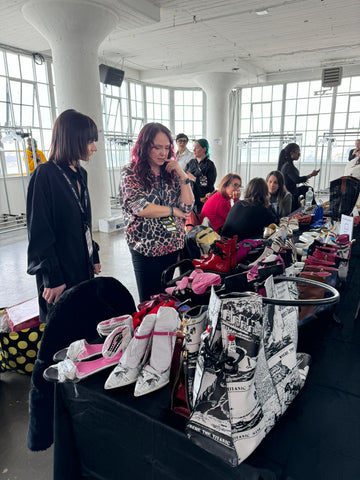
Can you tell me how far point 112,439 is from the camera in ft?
2.95

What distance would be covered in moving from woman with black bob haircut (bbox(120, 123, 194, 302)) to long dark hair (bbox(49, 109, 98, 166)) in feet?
1.03

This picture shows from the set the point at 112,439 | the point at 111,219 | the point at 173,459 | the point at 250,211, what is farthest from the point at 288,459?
the point at 111,219

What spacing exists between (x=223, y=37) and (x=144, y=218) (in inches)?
277

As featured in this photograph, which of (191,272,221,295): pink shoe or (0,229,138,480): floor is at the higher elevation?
(191,272,221,295): pink shoe

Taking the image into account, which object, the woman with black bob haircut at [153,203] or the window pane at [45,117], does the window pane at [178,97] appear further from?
the woman with black bob haircut at [153,203]

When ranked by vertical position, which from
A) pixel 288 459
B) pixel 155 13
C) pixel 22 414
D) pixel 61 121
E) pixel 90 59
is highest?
pixel 155 13

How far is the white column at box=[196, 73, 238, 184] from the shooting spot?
1023 centimetres

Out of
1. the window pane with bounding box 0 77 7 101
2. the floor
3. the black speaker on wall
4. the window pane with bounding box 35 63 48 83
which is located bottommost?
the floor

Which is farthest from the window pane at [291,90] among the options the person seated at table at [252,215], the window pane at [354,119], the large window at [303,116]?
the person seated at table at [252,215]

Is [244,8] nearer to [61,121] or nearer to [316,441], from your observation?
[61,121]

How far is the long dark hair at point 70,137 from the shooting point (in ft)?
4.70

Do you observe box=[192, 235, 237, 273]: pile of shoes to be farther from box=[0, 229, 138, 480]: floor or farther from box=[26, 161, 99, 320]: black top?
box=[0, 229, 138, 480]: floor

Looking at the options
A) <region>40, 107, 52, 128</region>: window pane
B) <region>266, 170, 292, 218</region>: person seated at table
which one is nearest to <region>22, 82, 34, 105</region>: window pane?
<region>40, 107, 52, 128</region>: window pane

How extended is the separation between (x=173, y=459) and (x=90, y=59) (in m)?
6.04
